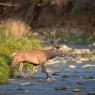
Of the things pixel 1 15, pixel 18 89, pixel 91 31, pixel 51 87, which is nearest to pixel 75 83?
pixel 51 87

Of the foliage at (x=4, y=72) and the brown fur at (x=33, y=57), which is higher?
the brown fur at (x=33, y=57)

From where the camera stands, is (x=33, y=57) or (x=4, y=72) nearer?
(x=4, y=72)

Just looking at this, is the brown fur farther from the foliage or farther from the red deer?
the foliage

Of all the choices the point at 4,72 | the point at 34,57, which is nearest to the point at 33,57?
the point at 34,57

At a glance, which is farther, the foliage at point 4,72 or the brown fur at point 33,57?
the brown fur at point 33,57

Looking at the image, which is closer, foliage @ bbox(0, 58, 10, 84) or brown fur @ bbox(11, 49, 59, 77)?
foliage @ bbox(0, 58, 10, 84)

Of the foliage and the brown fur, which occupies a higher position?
the brown fur

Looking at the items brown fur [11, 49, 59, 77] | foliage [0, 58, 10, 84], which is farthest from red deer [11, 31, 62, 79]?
foliage [0, 58, 10, 84]

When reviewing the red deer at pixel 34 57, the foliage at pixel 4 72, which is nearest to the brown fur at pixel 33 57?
the red deer at pixel 34 57

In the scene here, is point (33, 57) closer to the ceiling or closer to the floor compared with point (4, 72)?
closer to the ceiling

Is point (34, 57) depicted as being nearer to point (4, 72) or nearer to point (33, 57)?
point (33, 57)

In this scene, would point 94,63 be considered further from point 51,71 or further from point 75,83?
point 75,83

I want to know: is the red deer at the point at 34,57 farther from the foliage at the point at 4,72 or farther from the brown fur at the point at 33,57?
the foliage at the point at 4,72

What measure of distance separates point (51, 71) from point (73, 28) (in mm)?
23538
